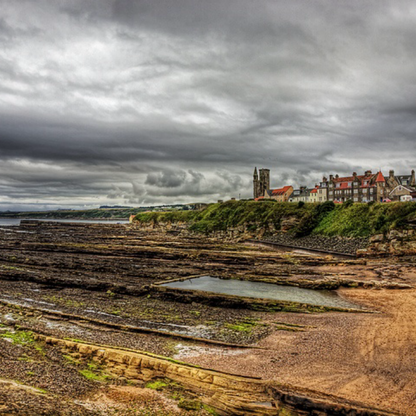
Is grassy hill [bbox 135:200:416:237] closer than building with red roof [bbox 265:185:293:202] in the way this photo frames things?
Yes

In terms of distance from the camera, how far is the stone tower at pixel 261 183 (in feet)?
467

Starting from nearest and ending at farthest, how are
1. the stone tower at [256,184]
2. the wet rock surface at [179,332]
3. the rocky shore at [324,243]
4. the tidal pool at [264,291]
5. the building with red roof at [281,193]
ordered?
1. the wet rock surface at [179,332]
2. the tidal pool at [264,291]
3. the rocky shore at [324,243]
4. the building with red roof at [281,193]
5. the stone tower at [256,184]

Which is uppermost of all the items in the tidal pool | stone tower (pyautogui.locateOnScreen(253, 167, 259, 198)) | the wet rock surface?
stone tower (pyautogui.locateOnScreen(253, 167, 259, 198))

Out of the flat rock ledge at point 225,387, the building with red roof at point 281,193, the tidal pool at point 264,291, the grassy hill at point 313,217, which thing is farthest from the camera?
the building with red roof at point 281,193

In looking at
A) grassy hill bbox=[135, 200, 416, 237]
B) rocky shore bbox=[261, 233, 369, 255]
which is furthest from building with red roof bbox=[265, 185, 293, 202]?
rocky shore bbox=[261, 233, 369, 255]

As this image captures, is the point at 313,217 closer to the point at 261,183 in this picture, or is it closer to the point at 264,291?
the point at 264,291

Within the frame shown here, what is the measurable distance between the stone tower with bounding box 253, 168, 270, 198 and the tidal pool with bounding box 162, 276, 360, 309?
10821 cm

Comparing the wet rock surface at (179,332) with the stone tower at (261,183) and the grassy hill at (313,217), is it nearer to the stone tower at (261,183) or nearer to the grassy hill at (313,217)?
the grassy hill at (313,217)

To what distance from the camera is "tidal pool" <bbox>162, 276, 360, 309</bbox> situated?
28.1 meters

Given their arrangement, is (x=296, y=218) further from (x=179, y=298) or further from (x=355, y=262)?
(x=179, y=298)

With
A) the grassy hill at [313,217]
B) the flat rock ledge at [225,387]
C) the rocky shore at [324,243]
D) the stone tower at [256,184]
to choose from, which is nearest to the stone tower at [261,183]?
the stone tower at [256,184]

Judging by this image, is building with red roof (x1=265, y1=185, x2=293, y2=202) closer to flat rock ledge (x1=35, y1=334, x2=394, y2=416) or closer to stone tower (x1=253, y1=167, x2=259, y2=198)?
stone tower (x1=253, y1=167, x2=259, y2=198)

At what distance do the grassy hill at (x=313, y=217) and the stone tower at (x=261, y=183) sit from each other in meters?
39.3

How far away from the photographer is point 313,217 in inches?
2901
